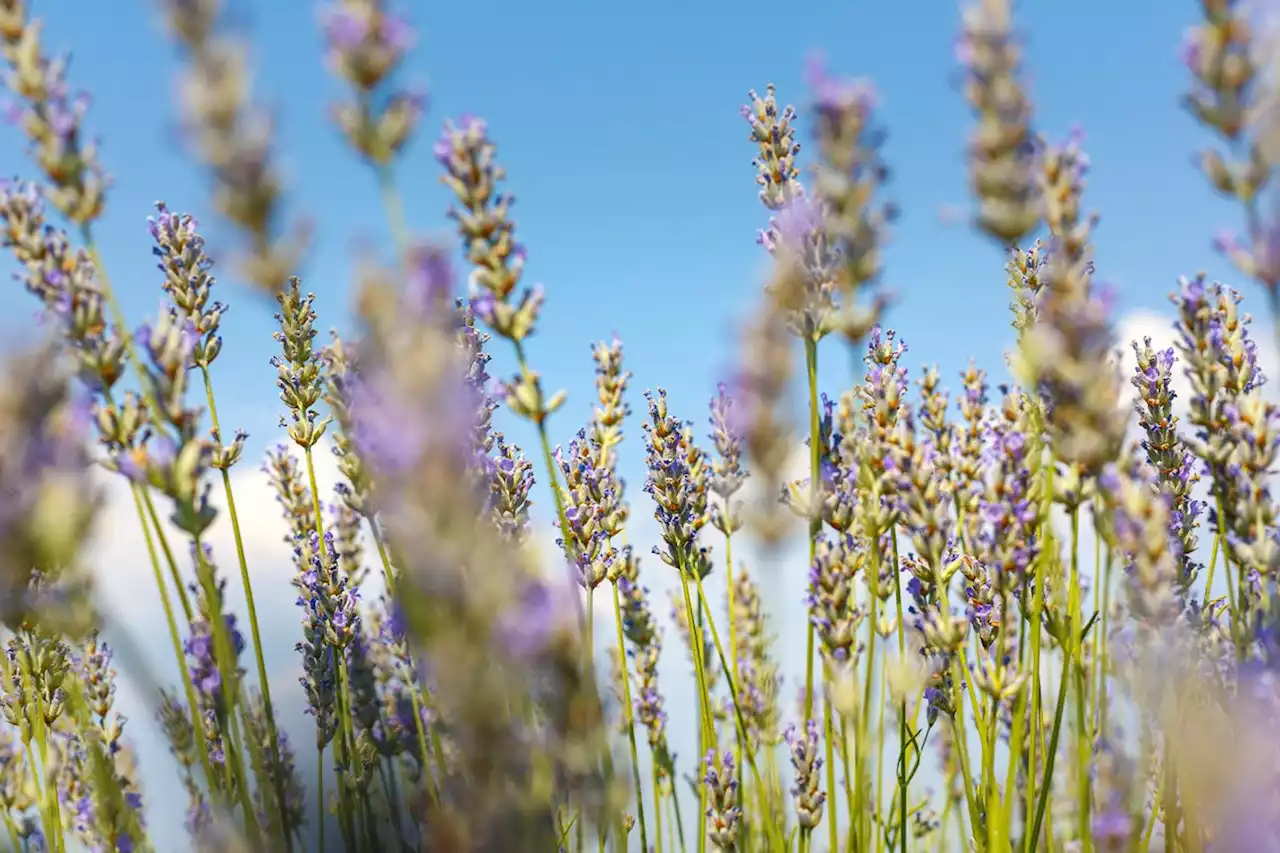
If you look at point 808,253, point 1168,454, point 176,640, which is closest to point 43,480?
point 176,640

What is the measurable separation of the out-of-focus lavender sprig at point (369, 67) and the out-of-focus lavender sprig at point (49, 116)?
23.0 inches

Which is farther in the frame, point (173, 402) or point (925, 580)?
point (925, 580)

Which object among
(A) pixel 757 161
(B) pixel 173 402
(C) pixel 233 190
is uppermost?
(A) pixel 757 161

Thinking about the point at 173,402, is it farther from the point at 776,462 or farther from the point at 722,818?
the point at 722,818

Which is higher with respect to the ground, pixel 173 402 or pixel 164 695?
pixel 173 402

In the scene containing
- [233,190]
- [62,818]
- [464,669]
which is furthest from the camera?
[62,818]

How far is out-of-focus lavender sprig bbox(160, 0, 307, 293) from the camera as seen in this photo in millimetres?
1310

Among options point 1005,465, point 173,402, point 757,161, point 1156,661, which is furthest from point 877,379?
point 173,402

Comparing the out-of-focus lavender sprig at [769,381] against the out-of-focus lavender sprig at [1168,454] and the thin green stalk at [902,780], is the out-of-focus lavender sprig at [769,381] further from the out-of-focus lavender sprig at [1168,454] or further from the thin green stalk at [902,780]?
the out-of-focus lavender sprig at [1168,454]

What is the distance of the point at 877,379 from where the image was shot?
243cm

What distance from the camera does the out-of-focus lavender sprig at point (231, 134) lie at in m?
1.31

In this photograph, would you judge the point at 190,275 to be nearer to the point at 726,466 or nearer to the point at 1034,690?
the point at 726,466

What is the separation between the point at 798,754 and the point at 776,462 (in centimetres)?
109

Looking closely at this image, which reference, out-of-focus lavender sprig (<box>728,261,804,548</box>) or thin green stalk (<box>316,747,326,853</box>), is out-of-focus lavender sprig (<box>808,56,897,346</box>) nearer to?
out-of-focus lavender sprig (<box>728,261,804,548</box>)
